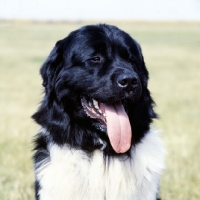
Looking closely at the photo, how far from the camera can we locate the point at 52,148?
4312 millimetres

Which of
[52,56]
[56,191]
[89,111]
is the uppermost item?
[52,56]

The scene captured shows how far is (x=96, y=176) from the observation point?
4.25 m

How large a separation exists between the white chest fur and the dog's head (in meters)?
0.12

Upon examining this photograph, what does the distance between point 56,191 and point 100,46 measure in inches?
51.9

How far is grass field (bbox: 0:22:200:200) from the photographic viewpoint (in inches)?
237

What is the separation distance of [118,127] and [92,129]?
0.26 metres

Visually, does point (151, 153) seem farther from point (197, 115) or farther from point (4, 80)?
point (4, 80)

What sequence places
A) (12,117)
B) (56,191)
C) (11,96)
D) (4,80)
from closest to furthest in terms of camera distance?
(56,191), (12,117), (11,96), (4,80)

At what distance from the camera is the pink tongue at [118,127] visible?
4176mm

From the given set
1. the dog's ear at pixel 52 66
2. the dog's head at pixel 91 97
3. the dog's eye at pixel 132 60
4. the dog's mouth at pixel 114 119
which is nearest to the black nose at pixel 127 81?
the dog's head at pixel 91 97

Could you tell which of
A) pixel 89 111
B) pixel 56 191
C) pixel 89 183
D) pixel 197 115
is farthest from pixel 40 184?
pixel 197 115

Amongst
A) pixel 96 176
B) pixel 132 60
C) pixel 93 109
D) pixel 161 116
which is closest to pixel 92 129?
pixel 93 109

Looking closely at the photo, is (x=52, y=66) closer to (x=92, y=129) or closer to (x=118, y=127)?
(x=92, y=129)

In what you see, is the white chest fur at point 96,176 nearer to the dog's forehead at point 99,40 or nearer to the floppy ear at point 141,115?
the floppy ear at point 141,115
